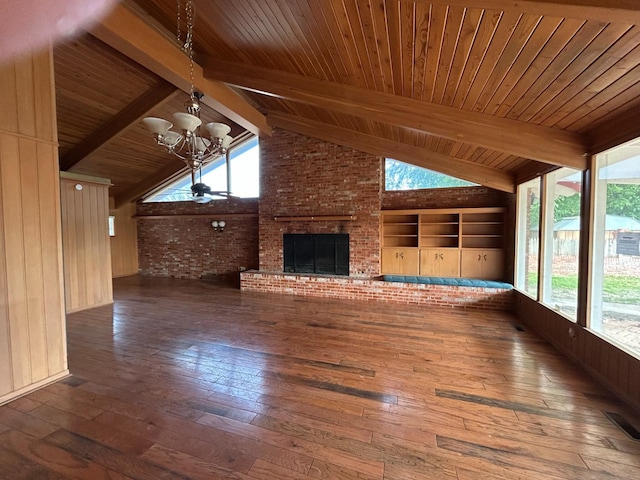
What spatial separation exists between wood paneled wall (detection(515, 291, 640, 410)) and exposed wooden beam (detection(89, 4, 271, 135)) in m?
5.57

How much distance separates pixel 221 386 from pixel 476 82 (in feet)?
11.7

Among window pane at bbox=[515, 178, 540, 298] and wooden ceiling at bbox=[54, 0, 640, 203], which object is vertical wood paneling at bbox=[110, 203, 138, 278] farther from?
window pane at bbox=[515, 178, 540, 298]

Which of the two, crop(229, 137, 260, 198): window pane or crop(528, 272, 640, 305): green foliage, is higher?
crop(229, 137, 260, 198): window pane

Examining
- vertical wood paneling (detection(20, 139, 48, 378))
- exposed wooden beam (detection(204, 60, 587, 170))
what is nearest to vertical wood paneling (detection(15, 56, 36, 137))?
vertical wood paneling (detection(20, 139, 48, 378))

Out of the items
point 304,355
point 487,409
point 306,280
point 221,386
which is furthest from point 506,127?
point 306,280

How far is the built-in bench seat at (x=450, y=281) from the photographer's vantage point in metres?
4.90

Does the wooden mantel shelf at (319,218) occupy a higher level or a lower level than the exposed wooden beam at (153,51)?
lower

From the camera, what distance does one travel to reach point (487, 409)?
2.14 metres

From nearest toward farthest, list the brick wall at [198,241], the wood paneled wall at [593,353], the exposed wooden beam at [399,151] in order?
the wood paneled wall at [593,353] < the exposed wooden beam at [399,151] < the brick wall at [198,241]

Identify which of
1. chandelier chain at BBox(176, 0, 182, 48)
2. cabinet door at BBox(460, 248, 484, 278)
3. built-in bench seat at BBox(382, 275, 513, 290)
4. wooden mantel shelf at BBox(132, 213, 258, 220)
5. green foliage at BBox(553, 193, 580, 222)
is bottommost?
built-in bench seat at BBox(382, 275, 513, 290)

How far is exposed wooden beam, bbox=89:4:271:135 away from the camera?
276cm

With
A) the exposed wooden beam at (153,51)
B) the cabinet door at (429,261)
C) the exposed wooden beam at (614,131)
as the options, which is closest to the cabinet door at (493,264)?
the cabinet door at (429,261)

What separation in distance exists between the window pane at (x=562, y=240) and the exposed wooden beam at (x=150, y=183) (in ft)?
27.4

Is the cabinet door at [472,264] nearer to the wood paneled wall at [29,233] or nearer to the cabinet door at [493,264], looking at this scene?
the cabinet door at [493,264]
